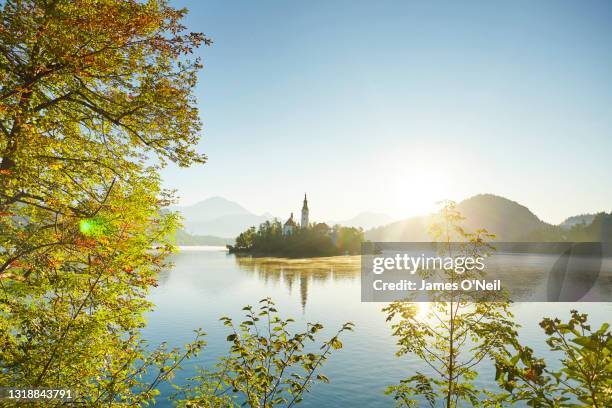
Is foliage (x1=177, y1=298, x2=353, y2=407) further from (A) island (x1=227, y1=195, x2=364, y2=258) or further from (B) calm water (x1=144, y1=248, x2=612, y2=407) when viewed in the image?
(A) island (x1=227, y1=195, x2=364, y2=258)

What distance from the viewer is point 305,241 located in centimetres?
14412

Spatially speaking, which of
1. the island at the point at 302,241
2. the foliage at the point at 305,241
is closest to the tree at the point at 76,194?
the island at the point at 302,241

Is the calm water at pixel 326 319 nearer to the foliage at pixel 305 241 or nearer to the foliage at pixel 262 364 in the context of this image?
the foliage at pixel 262 364

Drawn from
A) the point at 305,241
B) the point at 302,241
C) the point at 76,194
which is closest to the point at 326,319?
the point at 76,194

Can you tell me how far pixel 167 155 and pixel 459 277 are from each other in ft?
26.7

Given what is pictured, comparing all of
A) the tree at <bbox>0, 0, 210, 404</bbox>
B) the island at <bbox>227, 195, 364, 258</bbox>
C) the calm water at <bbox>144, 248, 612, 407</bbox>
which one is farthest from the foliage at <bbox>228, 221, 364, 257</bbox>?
the tree at <bbox>0, 0, 210, 404</bbox>

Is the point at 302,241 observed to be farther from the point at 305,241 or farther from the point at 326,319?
the point at 326,319

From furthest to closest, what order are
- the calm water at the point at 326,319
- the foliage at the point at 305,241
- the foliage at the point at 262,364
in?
the foliage at the point at 305,241 < the calm water at the point at 326,319 < the foliage at the point at 262,364

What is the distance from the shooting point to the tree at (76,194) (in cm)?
666

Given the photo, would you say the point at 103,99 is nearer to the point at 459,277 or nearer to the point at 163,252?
the point at 163,252

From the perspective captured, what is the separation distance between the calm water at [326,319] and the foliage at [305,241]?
76.8 meters

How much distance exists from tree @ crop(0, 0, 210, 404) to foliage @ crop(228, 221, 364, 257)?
130 metres

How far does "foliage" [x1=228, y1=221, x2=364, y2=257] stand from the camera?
14475 cm

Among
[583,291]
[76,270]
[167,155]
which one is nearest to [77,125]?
[167,155]
